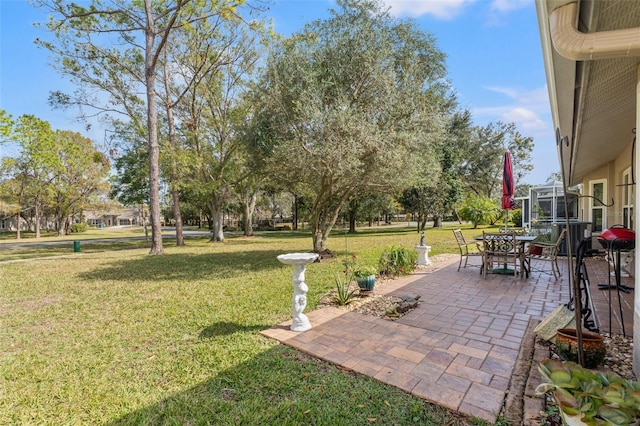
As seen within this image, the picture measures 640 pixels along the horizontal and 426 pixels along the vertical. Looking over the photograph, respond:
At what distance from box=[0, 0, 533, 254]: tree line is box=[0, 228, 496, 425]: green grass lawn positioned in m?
3.95

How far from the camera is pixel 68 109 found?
14.6m

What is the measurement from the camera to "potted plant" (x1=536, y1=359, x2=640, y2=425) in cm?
146

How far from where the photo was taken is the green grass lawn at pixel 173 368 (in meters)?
2.40

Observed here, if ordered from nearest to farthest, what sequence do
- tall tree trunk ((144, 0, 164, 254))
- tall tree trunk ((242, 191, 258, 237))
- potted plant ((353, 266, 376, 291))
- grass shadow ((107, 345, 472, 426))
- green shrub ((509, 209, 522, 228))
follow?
grass shadow ((107, 345, 472, 426)), potted plant ((353, 266, 376, 291)), tall tree trunk ((144, 0, 164, 254)), tall tree trunk ((242, 191, 258, 237)), green shrub ((509, 209, 522, 228))

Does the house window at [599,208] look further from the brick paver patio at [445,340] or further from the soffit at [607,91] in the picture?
the brick paver patio at [445,340]

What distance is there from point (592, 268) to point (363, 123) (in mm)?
6199

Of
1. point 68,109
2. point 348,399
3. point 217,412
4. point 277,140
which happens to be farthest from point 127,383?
point 68,109

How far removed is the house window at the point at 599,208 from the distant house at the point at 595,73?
8.63ft

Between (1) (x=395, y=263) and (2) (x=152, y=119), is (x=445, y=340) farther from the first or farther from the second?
(2) (x=152, y=119)

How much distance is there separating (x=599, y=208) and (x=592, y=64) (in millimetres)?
8936

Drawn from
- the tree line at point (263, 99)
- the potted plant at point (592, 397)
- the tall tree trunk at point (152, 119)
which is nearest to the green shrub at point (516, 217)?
the tree line at point (263, 99)

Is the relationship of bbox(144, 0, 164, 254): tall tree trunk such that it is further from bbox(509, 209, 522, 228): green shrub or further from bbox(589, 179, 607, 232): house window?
bbox(509, 209, 522, 228): green shrub

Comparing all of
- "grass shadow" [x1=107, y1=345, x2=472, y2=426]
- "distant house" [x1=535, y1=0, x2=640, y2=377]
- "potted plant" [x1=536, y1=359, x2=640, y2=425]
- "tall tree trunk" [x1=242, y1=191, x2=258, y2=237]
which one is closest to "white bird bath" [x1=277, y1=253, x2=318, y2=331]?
"grass shadow" [x1=107, y1=345, x2=472, y2=426]

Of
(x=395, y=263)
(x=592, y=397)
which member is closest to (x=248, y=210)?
(x=395, y=263)
